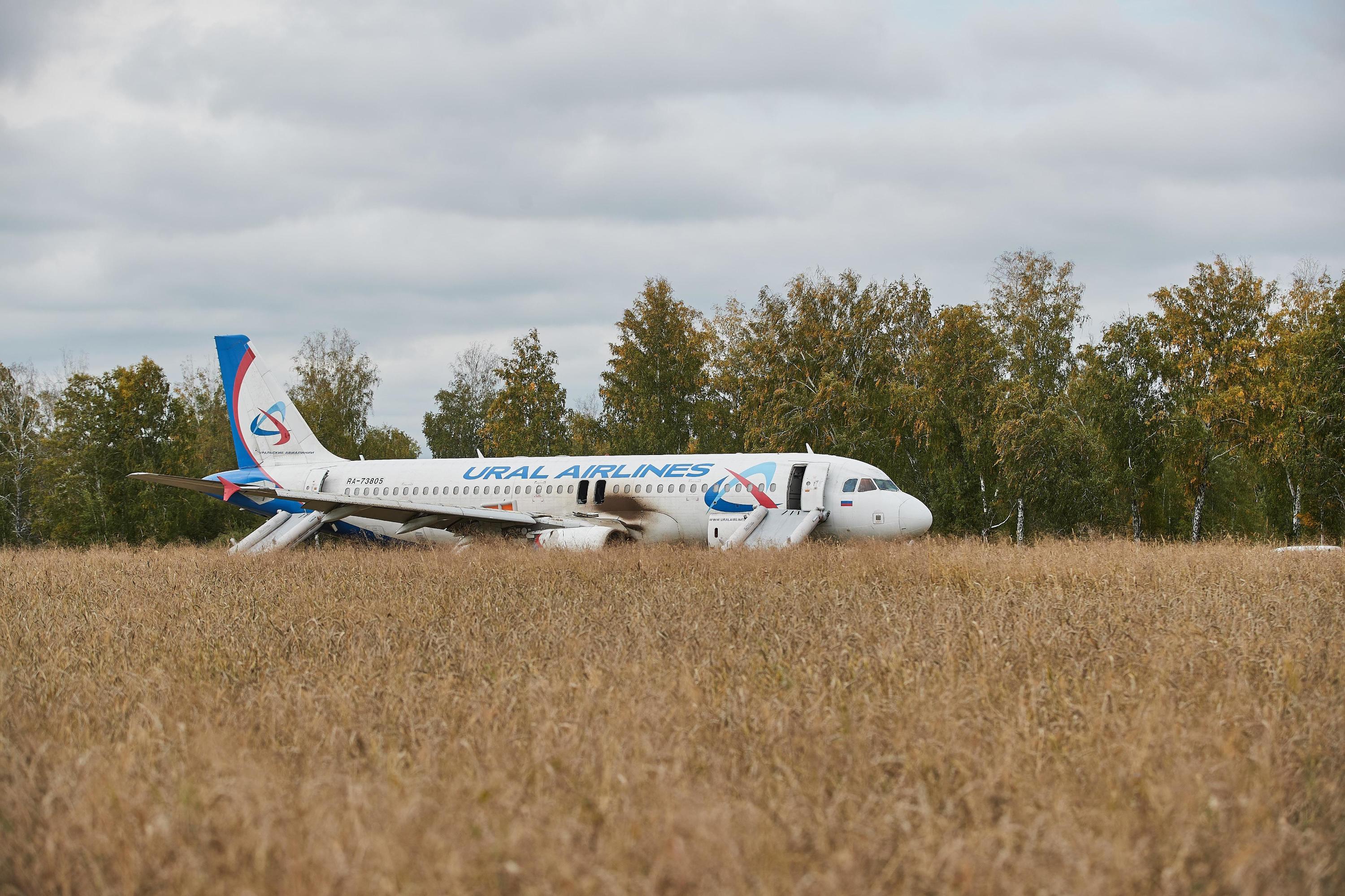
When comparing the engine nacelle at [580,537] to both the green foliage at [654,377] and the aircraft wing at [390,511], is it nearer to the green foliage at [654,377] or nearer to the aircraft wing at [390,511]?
the aircraft wing at [390,511]

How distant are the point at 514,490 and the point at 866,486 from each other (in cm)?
821

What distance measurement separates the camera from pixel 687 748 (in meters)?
4.45

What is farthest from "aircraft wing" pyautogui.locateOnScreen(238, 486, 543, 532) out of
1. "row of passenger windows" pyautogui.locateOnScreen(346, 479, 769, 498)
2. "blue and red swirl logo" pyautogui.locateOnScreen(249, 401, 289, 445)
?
"blue and red swirl logo" pyautogui.locateOnScreen(249, 401, 289, 445)

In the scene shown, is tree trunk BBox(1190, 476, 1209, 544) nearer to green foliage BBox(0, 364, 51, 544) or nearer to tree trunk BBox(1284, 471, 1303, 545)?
tree trunk BBox(1284, 471, 1303, 545)

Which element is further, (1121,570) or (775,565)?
(775,565)

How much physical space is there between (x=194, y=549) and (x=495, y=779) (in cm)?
2249

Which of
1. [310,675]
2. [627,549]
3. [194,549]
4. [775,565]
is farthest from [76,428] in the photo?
[310,675]

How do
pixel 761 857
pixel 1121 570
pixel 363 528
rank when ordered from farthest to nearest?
pixel 363 528 → pixel 1121 570 → pixel 761 857

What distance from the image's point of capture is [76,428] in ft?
142

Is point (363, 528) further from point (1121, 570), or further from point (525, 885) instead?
point (525, 885)

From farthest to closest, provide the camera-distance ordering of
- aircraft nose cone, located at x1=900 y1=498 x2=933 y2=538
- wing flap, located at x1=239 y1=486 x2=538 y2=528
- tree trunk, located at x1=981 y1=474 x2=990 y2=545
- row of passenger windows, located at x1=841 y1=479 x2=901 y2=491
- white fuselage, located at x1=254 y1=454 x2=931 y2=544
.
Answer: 1. tree trunk, located at x1=981 y1=474 x2=990 y2=545
2. wing flap, located at x1=239 y1=486 x2=538 y2=528
3. row of passenger windows, located at x1=841 y1=479 x2=901 y2=491
4. white fuselage, located at x1=254 y1=454 x2=931 y2=544
5. aircraft nose cone, located at x1=900 y1=498 x2=933 y2=538

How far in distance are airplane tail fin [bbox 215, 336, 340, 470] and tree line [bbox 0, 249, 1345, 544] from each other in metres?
7.41

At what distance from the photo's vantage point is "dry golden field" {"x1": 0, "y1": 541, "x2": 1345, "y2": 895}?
3064 mm

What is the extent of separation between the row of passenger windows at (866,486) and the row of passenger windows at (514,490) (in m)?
0.04
